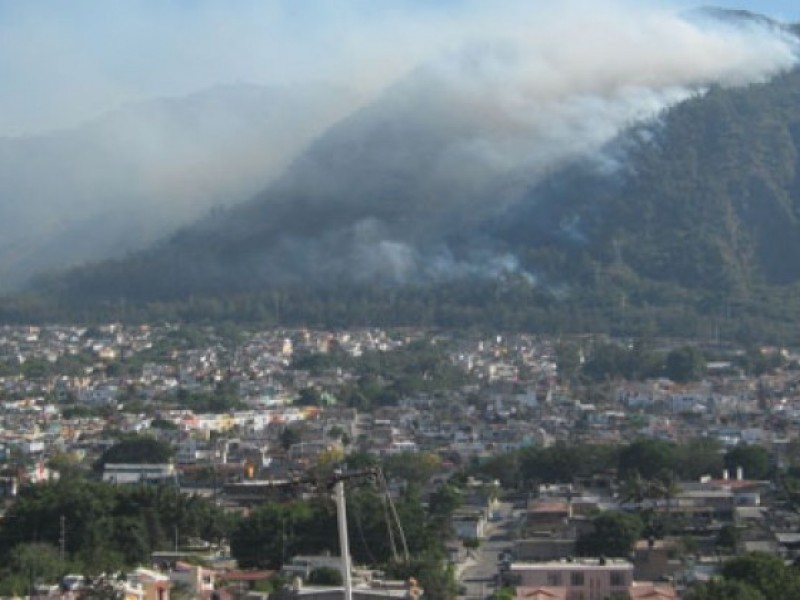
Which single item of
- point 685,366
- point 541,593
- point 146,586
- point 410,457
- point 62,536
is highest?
point 685,366

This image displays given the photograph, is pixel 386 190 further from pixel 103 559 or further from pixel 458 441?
pixel 103 559

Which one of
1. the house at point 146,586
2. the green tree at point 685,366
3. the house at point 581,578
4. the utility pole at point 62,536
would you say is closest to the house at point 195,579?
the house at point 146,586

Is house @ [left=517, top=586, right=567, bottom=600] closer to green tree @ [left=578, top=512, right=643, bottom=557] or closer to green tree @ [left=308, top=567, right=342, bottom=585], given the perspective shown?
green tree @ [left=308, top=567, right=342, bottom=585]

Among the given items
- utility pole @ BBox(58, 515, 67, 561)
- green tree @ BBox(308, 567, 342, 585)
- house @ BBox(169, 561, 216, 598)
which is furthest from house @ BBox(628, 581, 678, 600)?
utility pole @ BBox(58, 515, 67, 561)

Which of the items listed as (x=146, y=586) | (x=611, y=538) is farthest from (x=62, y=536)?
(x=611, y=538)

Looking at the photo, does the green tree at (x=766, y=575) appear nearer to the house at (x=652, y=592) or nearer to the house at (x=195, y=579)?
the house at (x=652, y=592)

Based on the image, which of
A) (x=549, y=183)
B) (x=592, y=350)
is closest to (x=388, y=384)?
(x=592, y=350)

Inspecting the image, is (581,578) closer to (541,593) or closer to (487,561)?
(541,593)
